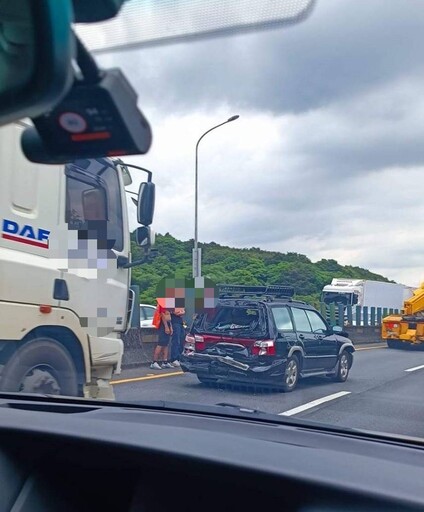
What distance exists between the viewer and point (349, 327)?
11.0 metres

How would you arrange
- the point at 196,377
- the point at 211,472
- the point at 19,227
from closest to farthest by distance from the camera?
1. the point at 211,472
2. the point at 19,227
3. the point at 196,377

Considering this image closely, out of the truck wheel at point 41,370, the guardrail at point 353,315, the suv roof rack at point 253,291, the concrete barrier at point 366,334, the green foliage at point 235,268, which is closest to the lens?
the truck wheel at point 41,370

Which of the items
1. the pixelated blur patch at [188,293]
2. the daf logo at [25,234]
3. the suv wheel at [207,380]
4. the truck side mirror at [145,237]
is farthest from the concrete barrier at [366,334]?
the daf logo at [25,234]

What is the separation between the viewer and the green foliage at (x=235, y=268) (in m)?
5.95

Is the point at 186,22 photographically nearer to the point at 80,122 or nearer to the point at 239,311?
the point at 80,122

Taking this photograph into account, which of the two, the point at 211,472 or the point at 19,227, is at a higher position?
the point at 19,227

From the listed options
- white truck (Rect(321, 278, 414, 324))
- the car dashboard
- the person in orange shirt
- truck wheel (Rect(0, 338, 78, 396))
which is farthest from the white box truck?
the car dashboard

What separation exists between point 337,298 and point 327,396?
1.55m

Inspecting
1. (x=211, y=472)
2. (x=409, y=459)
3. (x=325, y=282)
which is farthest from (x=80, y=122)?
(x=325, y=282)

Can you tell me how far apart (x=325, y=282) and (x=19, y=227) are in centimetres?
300

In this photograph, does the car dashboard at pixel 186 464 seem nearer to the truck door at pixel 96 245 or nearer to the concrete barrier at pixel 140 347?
the truck door at pixel 96 245

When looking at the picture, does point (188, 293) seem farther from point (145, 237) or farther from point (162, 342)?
point (162, 342)

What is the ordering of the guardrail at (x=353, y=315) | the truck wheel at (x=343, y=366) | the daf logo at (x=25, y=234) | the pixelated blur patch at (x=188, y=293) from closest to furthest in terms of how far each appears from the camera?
the daf logo at (x=25, y=234) → the pixelated blur patch at (x=188, y=293) → the truck wheel at (x=343, y=366) → the guardrail at (x=353, y=315)

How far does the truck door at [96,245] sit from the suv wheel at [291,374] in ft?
7.56
